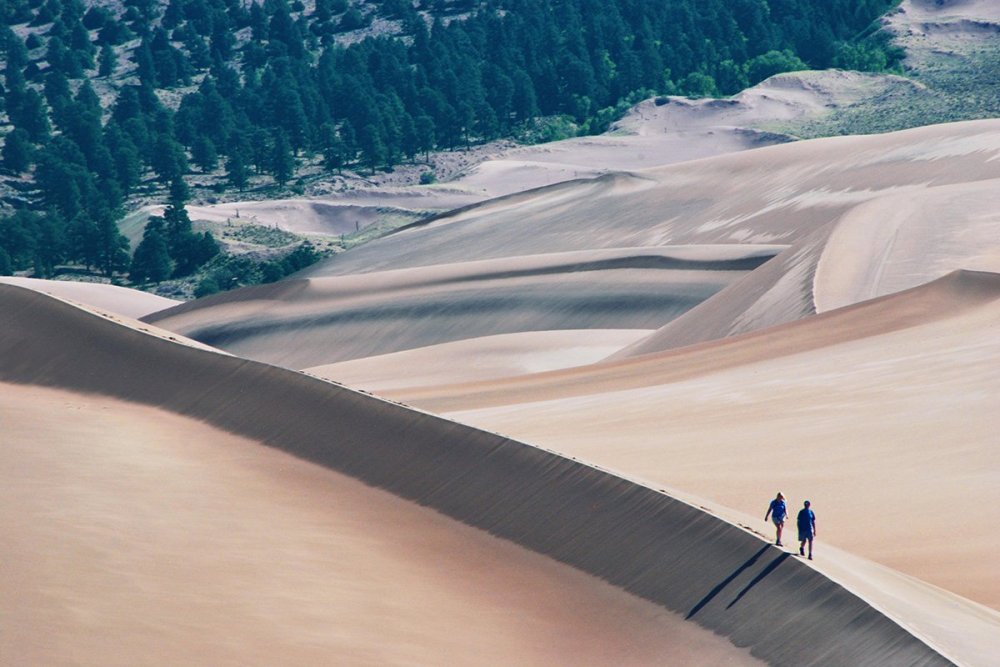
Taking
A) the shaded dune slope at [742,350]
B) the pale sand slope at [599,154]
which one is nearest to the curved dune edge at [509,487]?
the shaded dune slope at [742,350]

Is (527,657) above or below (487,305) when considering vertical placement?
above

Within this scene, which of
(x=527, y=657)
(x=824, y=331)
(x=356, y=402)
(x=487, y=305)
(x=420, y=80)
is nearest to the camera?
(x=527, y=657)

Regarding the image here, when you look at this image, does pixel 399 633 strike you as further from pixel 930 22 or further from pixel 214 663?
pixel 930 22

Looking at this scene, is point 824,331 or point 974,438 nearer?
point 974,438

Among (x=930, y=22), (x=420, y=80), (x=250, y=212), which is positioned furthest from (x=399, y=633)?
(x=930, y=22)

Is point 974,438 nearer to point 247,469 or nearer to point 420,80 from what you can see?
point 247,469

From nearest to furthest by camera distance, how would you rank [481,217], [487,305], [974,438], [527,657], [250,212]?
[527,657]
[974,438]
[487,305]
[481,217]
[250,212]

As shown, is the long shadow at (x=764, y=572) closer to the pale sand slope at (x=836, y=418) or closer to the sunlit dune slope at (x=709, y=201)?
the pale sand slope at (x=836, y=418)
